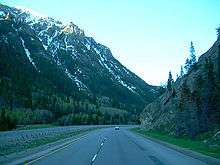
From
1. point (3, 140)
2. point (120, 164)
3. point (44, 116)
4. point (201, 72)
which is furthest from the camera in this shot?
point (44, 116)

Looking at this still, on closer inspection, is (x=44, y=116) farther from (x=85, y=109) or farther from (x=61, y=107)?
(x=85, y=109)

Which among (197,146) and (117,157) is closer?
(117,157)

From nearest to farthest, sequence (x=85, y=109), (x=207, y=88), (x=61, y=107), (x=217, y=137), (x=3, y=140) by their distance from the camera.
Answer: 1. (x=3, y=140)
2. (x=217, y=137)
3. (x=207, y=88)
4. (x=61, y=107)
5. (x=85, y=109)

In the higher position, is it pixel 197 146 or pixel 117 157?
pixel 197 146

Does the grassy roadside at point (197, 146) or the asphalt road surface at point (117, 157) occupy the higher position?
the grassy roadside at point (197, 146)

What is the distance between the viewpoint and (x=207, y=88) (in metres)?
58.5

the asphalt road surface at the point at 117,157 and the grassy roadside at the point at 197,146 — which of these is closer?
the asphalt road surface at the point at 117,157

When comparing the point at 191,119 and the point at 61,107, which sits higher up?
the point at 61,107

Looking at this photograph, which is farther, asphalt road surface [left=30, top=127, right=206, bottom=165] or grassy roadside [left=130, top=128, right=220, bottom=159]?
grassy roadside [left=130, top=128, right=220, bottom=159]

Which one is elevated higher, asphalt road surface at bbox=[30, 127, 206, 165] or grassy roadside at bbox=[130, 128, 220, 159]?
grassy roadside at bbox=[130, 128, 220, 159]

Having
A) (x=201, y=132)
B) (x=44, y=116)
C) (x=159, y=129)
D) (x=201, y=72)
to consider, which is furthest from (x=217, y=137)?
(x=44, y=116)

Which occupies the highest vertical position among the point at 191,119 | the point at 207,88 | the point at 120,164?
the point at 207,88

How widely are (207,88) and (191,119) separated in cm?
536

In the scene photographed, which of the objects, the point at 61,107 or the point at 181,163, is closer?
the point at 181,163
